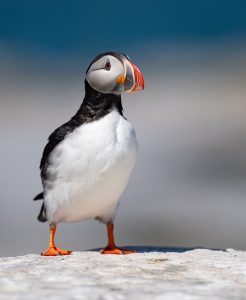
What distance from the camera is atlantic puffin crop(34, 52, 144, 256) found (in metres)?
5.07

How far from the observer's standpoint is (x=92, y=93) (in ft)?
17.3

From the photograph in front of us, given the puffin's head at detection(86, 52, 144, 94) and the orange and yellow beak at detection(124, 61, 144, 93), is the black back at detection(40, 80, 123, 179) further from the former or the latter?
the orange and yellow beak at detection(124, 61, 144, 93)

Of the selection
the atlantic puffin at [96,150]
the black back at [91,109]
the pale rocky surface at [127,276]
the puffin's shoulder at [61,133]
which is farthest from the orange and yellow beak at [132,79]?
the pale rocky surface at [127,276]

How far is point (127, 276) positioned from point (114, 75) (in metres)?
1.60

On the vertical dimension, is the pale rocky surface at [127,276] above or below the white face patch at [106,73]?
below

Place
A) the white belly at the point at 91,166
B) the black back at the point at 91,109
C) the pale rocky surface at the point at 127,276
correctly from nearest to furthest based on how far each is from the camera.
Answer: the pale rocky surface at the point at 127,276 < the white belly at the point at 91,166 < the black back at the point at 91,109

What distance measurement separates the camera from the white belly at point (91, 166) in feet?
16.6

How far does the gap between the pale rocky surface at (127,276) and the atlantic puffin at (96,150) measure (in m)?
0.38

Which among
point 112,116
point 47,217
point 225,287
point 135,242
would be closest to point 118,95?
point 112,116

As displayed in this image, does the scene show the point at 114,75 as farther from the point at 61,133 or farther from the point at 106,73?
the point at 61,133

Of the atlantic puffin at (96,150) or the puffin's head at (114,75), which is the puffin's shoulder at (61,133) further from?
the puffin's head at (114,75)

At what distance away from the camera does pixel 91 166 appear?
5070 mm

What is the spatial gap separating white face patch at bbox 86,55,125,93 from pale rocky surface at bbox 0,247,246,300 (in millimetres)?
1158

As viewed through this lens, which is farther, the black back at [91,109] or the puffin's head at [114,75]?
the black back at [91,109]
